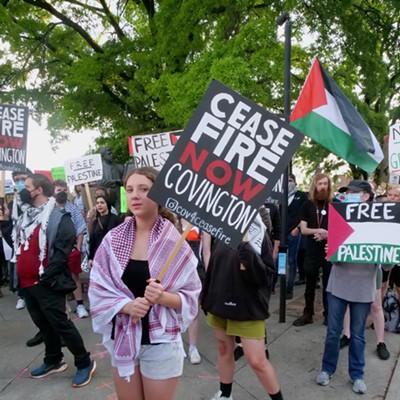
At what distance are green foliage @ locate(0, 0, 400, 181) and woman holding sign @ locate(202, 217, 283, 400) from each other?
5.87 meters

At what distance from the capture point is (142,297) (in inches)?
86.5

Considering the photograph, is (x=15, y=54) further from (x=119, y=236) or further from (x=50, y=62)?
(x=119, y=236)

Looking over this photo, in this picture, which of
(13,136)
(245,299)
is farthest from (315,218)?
(13,136)

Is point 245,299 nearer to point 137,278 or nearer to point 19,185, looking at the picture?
point 137,278

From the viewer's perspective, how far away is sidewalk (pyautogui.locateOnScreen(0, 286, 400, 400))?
3510mm

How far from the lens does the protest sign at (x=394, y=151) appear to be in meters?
6.28

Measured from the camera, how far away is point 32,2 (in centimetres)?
1330

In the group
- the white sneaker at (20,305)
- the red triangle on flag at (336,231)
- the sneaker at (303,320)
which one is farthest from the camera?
the white sneaker at (20,305)

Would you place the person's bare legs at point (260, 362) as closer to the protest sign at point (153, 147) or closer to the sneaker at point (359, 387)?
the sneaker at point (359, 387)

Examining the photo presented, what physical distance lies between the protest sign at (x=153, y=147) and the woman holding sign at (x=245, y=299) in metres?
3.24

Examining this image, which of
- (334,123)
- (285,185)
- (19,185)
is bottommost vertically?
(19,185)

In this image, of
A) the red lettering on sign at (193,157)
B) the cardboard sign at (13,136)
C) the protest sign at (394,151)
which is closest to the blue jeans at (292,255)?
the protest sign at (394,151)

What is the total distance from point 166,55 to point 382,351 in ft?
29.5

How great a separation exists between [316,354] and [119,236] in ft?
9.65
